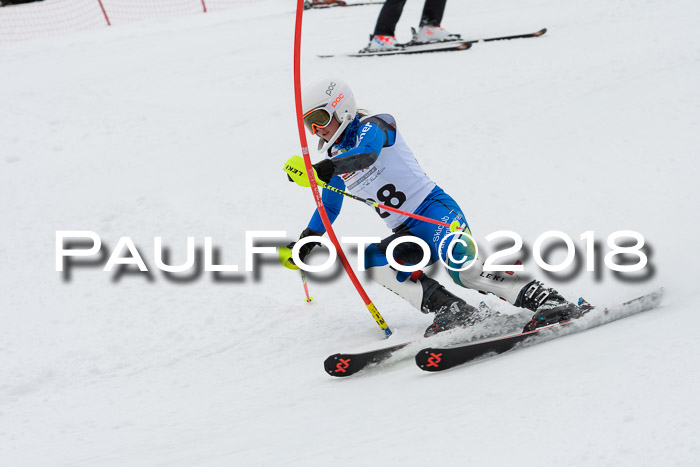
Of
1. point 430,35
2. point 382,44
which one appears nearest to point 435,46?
point 430,35

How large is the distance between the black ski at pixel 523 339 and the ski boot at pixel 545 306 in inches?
2.8

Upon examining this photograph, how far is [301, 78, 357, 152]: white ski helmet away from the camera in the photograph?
364cm

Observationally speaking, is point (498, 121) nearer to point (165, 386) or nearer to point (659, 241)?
point (659, 241)

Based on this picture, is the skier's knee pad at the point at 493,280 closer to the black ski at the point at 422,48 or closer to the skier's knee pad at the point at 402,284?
the skier's knee pad at the point at 402,284

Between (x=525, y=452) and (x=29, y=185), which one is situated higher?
(x=525, y=452)

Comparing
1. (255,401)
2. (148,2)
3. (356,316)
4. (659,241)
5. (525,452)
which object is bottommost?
(148,2)

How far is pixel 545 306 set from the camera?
3.53 metres

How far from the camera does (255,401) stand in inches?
132

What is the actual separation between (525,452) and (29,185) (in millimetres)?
6476

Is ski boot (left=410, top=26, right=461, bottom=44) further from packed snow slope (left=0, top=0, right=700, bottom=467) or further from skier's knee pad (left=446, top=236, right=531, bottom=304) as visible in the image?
skier's knee pad (left=446, top=236, right=531, bottom=304)

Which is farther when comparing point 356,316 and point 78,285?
point 78,285

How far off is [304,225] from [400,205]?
85.9 inches

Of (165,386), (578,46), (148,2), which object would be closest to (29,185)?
(165,386)

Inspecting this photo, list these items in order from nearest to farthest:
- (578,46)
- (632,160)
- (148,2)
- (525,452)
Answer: (525,452)
(632,160)
(578,46)
(148,2)
